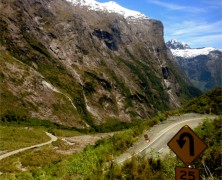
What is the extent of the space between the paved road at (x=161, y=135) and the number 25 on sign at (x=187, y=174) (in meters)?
16.8

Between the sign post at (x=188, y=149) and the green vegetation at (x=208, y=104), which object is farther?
the green vegetation at (x=208, y=104)

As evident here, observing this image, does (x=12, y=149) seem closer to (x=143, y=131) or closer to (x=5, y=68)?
(x=143, y=131)

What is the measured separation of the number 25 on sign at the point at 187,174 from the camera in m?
13.6

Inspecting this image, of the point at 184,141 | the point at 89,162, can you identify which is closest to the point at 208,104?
the point at 89,162

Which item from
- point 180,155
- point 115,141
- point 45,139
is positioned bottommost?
point 45,139

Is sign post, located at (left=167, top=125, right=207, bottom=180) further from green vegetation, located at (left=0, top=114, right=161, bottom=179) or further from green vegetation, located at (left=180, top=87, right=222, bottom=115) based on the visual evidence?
green vegetation, located at (left=180, top=87, right=222, bottom=115)

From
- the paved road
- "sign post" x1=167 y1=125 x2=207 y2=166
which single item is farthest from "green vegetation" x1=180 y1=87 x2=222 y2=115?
"sign post" x1=167 y1=125 x2=207 y2=166

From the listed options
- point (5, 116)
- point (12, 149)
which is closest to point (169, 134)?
point (12, 149)

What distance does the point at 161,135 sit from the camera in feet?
131

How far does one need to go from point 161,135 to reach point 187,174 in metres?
26.4

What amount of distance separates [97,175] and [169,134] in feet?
64.7

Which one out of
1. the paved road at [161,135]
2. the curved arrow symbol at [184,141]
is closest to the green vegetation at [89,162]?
the paved road at [161,135]

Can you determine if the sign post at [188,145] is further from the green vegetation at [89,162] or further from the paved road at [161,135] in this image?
the paved road at [161,135]

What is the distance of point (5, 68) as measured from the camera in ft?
629
